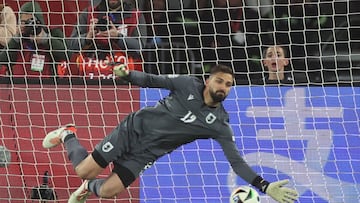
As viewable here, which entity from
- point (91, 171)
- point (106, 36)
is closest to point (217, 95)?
point (91, 171)

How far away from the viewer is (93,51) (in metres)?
7.76

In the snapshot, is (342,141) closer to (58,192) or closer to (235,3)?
(235,3)

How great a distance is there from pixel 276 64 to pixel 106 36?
153cm

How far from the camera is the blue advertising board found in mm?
7492

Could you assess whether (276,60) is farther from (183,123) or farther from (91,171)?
(91,171)

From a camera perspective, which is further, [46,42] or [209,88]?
[46,42]

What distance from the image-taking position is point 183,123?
22.2ft

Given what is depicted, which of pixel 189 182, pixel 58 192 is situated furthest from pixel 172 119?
pixel 58 192

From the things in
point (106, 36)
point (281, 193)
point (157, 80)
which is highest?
point (106, 36)

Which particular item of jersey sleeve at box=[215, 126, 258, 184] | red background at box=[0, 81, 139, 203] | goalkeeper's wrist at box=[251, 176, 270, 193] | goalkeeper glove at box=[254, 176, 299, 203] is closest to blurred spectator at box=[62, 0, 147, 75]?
red background at box=[0, 81, 139, 203]

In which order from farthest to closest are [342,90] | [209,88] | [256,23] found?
1. [256,23]
2. [342,90]
3. [209,88]

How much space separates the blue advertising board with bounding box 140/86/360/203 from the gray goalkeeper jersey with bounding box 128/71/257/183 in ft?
2.52

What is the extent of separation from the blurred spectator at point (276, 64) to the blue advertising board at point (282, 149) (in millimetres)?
197

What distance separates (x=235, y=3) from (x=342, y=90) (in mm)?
1370
